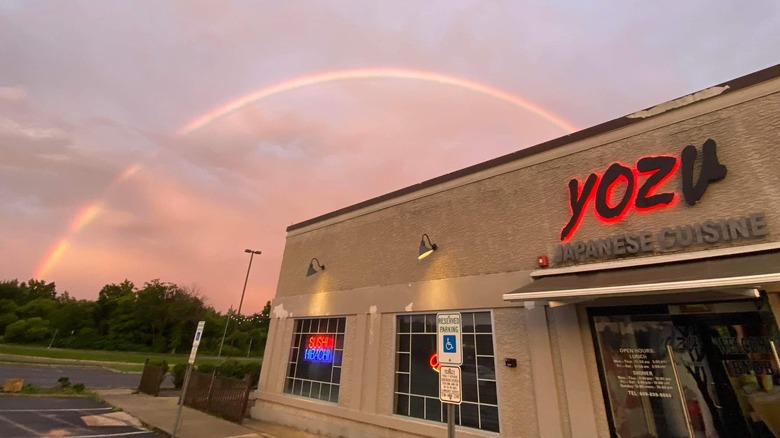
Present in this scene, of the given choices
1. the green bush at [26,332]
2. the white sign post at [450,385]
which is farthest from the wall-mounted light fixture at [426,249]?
the green bush at [26,332]

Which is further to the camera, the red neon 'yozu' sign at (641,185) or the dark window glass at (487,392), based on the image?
the dark window glass at (487,392)

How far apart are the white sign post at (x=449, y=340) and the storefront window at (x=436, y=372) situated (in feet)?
11.3

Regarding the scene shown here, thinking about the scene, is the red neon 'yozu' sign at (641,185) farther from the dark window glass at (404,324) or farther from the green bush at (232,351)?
the green bush at (232,351)

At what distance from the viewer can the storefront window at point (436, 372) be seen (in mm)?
7148

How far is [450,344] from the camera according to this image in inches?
167

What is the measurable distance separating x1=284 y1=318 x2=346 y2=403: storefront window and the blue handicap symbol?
6.66 meters

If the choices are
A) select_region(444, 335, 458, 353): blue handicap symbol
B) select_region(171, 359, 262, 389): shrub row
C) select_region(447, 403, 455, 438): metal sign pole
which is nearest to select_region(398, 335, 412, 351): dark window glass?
select_region(444, 335, 458, 353): blue handicap symbol

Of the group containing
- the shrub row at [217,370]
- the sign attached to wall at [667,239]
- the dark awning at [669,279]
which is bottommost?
the shrub row at [217,370]

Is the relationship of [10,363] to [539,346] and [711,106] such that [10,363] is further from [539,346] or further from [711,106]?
[711,106]

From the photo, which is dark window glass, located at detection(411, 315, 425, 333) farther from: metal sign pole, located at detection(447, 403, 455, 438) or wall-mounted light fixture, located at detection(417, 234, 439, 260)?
metal sign pole, located at detection(447, 403, 455, 438)

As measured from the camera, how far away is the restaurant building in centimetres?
502

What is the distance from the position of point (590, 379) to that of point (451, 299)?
9.92ft

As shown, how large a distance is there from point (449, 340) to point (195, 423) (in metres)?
10.1

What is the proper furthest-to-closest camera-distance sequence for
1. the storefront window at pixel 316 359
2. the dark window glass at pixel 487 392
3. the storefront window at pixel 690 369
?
the storefront window at pixel 316 359 < the dark window glass at pixel 487 392 < the storefront window at pixel 690 369
